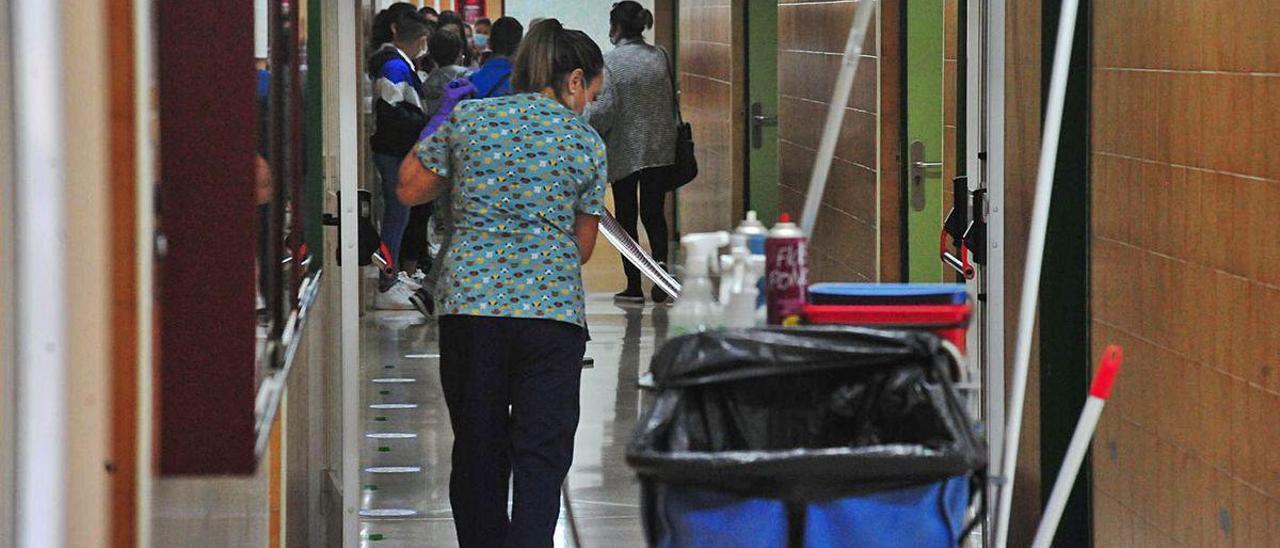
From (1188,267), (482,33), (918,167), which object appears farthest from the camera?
(482,33)

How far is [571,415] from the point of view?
157 inches

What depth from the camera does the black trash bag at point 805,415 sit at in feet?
7.40

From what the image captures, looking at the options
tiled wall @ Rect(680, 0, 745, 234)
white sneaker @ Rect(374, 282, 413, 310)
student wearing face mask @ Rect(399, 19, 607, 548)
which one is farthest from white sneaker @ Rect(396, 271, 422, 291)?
student wearing face mask @ Rect(399, 19, 607, 548)

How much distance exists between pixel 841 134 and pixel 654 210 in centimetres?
197

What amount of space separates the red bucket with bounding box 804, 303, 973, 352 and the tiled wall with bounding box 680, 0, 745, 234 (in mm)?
9205

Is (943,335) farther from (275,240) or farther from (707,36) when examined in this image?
(707,36)

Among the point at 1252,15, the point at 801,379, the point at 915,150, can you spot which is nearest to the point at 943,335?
the point at 801,379

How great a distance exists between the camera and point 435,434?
663 centimetres

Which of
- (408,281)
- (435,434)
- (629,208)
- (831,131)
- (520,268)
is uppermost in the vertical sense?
(831,131)

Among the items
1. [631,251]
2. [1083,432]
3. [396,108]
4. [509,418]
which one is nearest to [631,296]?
[396,108]

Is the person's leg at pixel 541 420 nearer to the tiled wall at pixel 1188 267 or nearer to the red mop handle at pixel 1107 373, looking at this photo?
the tiled wall at pixel 1188 267

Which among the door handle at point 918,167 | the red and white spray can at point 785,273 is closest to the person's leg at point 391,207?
the door handle at point 918,167

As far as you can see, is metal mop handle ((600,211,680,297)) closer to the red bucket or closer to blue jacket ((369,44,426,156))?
the red bucket

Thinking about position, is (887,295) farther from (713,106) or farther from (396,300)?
(713,106)
